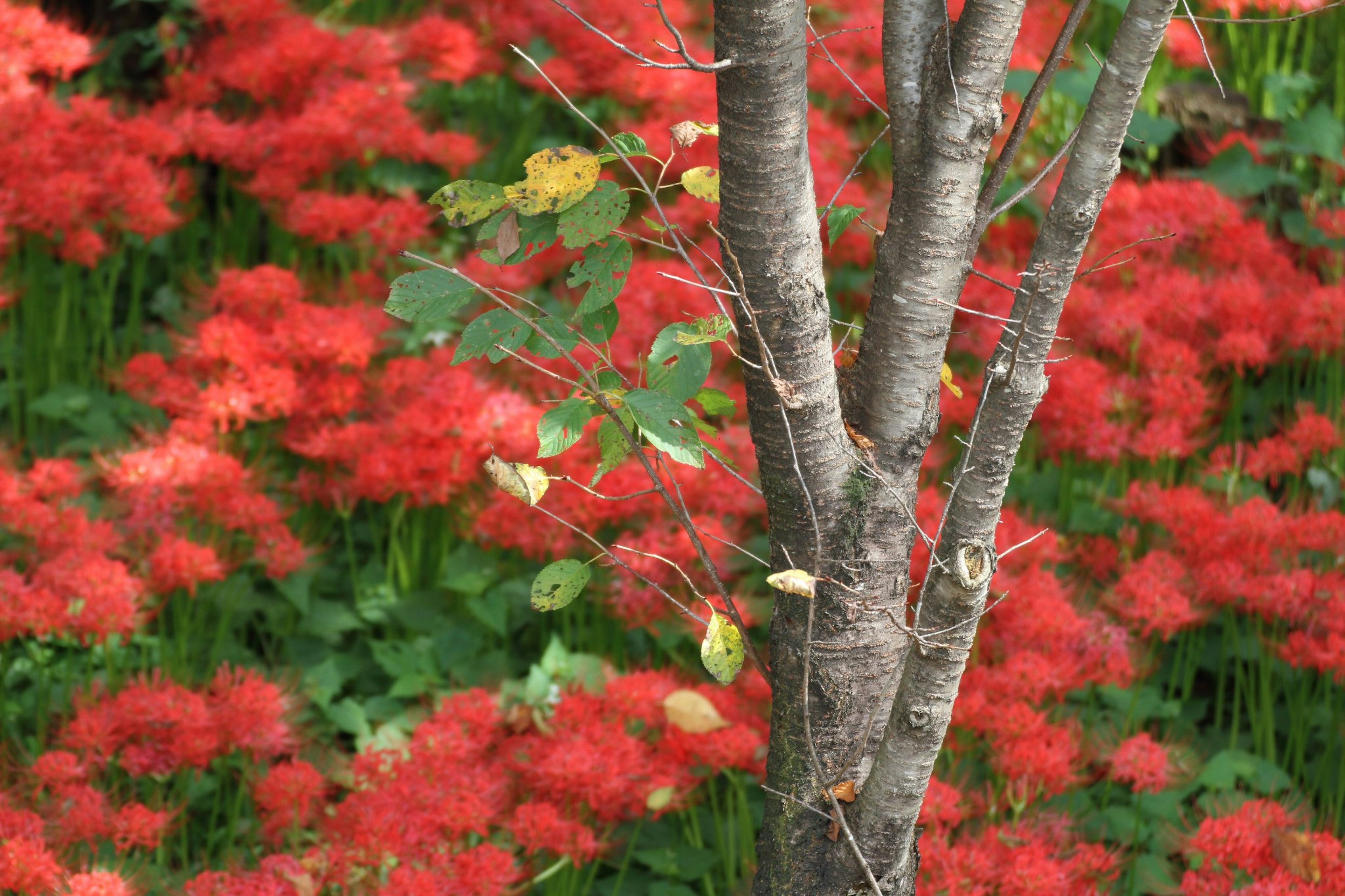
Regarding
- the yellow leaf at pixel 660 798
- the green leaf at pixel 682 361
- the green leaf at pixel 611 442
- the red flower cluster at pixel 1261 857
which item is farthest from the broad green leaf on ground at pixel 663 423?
the red flower cluster at pixel 1261 857

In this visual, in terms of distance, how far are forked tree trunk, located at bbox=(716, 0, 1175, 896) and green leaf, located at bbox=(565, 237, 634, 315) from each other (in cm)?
11

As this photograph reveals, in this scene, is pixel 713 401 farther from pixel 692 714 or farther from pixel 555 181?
pixel 692 714

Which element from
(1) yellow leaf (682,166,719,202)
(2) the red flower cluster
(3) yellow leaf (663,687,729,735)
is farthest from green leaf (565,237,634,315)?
(2) the red flower cluster

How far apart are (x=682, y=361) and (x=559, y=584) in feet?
0.94

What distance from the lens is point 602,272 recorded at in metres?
1.10

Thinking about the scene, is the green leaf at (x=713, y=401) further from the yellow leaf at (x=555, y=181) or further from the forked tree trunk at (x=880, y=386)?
the yellow leaf at (x=555, y=181)

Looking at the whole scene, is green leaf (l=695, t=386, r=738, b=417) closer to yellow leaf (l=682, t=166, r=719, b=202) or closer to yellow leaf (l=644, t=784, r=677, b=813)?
yellow leaf (l=682, t=166, r=719, b=202)

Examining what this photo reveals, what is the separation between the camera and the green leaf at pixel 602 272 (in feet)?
3.60

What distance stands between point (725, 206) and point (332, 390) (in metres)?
1.31

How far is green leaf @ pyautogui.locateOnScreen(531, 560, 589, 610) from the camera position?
118cm

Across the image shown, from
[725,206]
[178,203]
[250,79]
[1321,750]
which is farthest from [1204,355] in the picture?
[178,203]

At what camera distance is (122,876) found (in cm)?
169

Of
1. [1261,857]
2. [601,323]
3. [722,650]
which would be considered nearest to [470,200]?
[601,323]

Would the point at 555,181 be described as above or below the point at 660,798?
above
